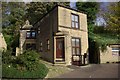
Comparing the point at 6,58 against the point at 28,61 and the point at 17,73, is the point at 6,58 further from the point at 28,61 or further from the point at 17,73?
the point at 17,73

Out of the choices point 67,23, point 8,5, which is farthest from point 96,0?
point 8,5

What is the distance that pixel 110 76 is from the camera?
48.2 feet

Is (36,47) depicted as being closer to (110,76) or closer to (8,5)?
(8,5)

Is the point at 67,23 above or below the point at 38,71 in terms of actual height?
above

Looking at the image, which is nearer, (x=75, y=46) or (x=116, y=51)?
(x=75, y=46)

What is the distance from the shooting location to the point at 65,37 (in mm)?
22641

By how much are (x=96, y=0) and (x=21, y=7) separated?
48.3 ft

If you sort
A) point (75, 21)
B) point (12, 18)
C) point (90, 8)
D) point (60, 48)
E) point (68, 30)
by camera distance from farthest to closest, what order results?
point (12, 18) < point (90, 8) < point (75, 21) < point (68, 30) < point (60, 48)

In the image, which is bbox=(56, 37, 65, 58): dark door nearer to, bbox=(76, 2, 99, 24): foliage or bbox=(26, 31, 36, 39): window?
bbox=(26, 31, 36, 39): window

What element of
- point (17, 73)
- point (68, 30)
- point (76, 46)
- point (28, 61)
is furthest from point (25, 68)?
point (76, 46)

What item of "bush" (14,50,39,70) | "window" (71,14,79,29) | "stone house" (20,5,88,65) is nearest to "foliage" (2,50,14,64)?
"bush" (14,50,39,70)

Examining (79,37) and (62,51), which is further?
(79,37)

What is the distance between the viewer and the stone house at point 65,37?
74.2ft

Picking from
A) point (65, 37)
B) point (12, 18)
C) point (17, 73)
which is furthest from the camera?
point (12, 18)
